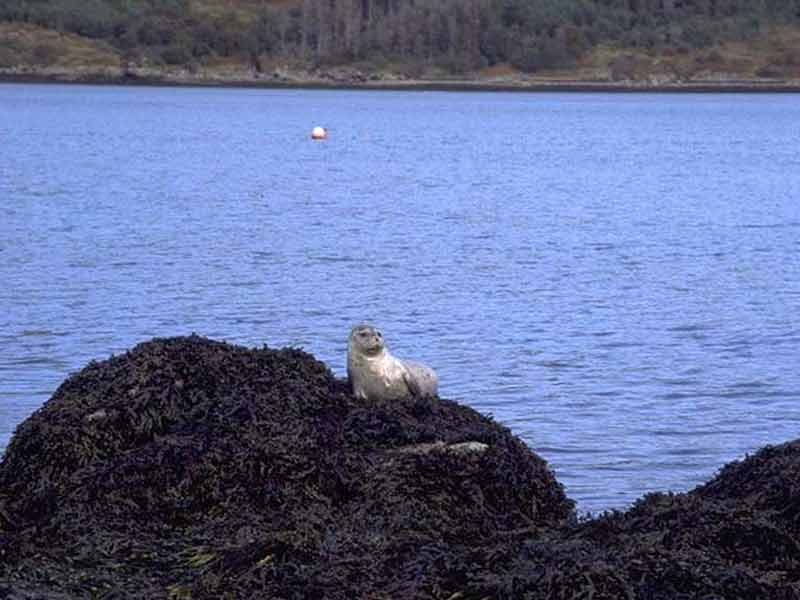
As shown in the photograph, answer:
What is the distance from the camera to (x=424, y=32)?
162 m

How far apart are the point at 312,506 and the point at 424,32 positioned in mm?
154464

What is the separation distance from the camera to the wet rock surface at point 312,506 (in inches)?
302

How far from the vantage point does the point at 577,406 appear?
15984mm

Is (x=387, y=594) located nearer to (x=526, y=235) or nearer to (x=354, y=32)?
(x=526, y=235)

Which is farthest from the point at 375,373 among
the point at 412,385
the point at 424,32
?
the point at 424,32

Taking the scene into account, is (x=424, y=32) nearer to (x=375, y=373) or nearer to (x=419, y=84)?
(x=419, y=84)

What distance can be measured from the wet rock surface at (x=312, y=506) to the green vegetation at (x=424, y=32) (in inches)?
5681

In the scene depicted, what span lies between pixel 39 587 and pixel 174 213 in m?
33.3

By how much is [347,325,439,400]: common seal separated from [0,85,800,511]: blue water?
1867mm

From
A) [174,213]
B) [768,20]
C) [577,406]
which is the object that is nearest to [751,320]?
[577,406]

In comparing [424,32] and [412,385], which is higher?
[412,385]

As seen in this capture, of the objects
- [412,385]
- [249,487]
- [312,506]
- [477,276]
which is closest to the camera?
[312,506]

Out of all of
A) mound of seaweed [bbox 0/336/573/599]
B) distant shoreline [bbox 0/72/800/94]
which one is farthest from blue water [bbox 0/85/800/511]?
distant shoreline [bbox 0/72/800/94]

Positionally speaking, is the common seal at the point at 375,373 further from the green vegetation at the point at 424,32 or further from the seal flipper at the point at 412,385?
the green vegetation at the point at 424,32
